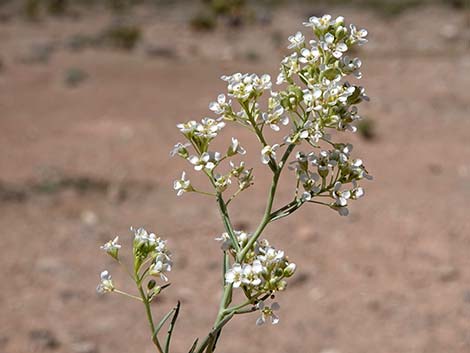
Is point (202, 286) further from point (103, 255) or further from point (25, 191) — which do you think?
point (25, 191)

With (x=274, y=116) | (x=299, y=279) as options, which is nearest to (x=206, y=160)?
(x=274, y=116)

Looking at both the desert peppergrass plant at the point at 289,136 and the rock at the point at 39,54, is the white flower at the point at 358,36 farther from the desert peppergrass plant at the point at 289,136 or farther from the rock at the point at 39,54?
the rock at the point at 39,54

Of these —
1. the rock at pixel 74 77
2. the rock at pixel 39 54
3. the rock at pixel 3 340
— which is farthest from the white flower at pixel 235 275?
the rock at pixel 39 54

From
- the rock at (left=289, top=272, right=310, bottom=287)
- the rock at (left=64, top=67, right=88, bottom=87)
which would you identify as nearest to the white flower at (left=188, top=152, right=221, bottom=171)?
the rock at (left=289, top=272, right=310, bottom=287)

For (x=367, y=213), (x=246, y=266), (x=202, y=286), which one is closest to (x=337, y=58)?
(x=246, y=266)

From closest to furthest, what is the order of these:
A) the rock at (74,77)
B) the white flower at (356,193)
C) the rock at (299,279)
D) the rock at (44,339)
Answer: the white flower at (356,193) → the rock at (44,339) → the rock at (299,279) → the rock at (74,77)

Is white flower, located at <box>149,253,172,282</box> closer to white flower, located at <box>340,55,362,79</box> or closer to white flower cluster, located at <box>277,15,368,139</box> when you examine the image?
white flower cluster, located at <box>277,15,368,139</box>
